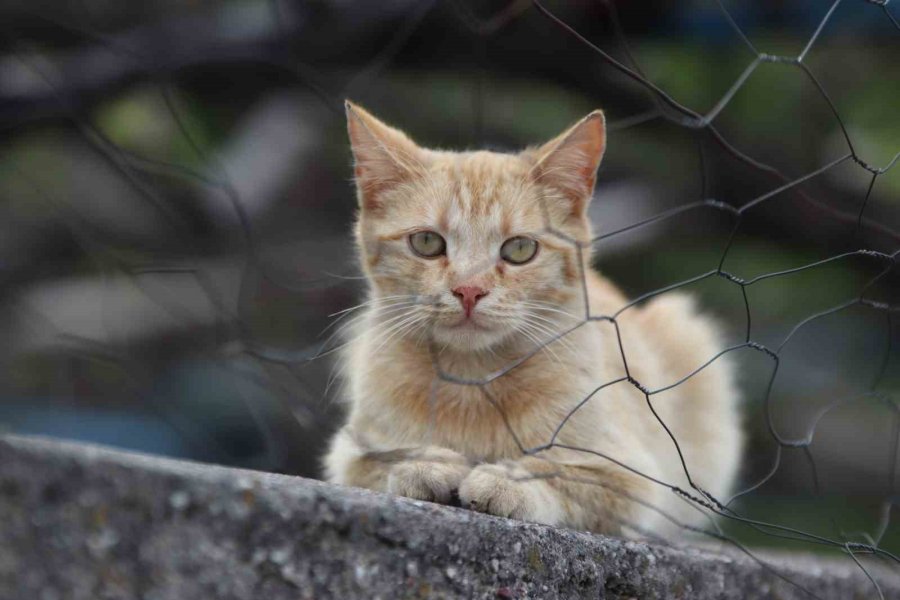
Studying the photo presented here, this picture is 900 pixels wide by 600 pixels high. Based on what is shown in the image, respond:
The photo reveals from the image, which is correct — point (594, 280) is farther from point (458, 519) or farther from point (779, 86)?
point (779, 86)

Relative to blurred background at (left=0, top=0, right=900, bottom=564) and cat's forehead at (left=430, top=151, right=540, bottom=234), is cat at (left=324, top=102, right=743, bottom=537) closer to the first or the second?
cat's forehead at (left=430, top=151, right=540, bottom=234)

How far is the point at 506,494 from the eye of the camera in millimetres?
1139

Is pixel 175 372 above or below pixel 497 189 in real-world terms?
below

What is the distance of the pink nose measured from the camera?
1.28 m

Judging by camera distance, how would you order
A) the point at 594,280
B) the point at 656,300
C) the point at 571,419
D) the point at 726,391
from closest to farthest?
the point at 571,419, the point at 594,280, the point at 726,391, the point at 656,300

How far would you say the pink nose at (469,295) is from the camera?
1.28 m

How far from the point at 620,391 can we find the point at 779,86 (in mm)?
2283

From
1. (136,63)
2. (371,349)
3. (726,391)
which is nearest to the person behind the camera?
(371,349)

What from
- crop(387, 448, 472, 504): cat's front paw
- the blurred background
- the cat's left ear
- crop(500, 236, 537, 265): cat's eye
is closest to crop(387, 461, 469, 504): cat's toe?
crop(387, 448, 472, 504): cat's front paw

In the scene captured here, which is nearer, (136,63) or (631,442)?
(631,442)

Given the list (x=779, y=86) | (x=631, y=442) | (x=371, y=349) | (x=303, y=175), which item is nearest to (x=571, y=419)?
(x=631, y=442)

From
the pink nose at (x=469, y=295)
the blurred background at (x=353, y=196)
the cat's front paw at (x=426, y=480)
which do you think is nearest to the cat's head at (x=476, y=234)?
the pink nose at (x=469, y=295)

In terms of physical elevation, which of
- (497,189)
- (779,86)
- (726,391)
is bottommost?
(726,391)

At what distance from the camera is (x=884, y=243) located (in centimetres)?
243
